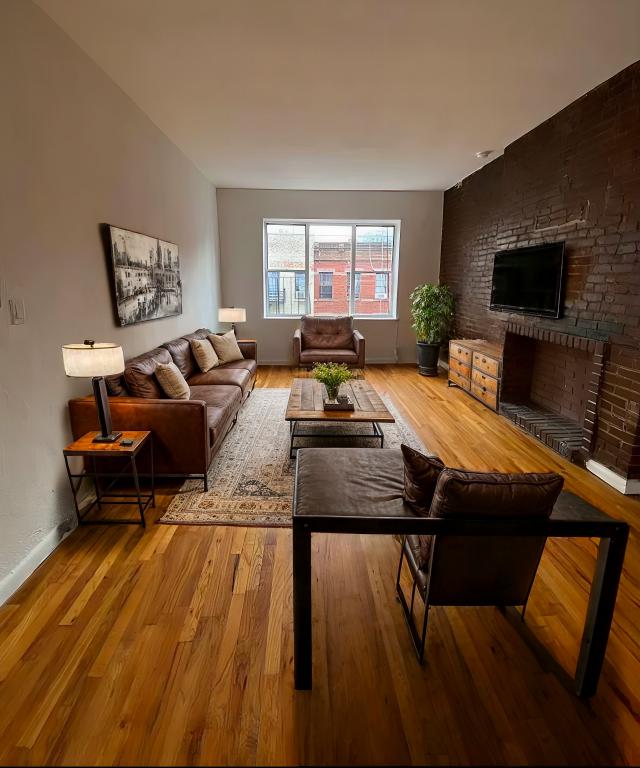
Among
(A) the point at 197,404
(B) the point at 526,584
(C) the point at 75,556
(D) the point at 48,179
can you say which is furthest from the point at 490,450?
(D) the point at 48,179

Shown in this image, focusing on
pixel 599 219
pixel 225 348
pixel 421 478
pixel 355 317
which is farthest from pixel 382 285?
pixel 421 478

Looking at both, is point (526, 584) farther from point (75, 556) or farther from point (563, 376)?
point (563, 376)

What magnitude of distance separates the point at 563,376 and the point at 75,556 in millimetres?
4170

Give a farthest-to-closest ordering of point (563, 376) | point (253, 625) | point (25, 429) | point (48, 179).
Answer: point (563, 376) → point (48, 179) → point (25, 429) → point (253, 625)

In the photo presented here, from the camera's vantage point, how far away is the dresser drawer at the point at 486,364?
462cm

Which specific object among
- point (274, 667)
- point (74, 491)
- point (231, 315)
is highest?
point (231, 315)

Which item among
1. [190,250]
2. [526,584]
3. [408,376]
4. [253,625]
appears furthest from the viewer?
[408,376]

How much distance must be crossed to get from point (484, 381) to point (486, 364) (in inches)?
8.4

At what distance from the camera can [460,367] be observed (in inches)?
219

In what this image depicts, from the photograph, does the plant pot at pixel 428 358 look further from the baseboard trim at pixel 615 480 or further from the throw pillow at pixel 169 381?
the throw pillow at pixel 169 381

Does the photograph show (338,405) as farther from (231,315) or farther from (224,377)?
(231,315)

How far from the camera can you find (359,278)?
23.8 feet

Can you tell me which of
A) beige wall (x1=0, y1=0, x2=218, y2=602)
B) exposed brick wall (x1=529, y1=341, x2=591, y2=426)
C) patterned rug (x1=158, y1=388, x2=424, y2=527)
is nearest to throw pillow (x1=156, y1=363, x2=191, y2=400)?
beige wall (x1=0, y1=0, x2=218, y2=602)

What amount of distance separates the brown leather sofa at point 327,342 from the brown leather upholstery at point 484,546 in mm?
4678
